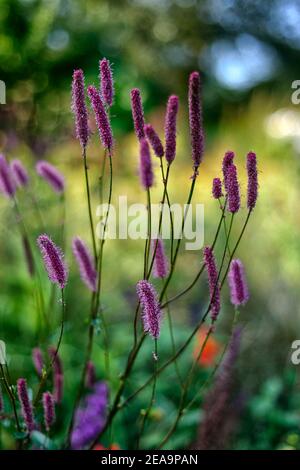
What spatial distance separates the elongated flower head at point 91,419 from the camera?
4.36ft

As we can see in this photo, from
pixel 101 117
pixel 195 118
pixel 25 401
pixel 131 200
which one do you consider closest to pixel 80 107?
pixel 101 117

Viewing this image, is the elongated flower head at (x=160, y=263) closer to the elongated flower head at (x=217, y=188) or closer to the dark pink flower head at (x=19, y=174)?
the elongated flower head at (x=217, y=188)

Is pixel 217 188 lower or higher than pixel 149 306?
higher

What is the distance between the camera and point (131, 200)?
11.2ft

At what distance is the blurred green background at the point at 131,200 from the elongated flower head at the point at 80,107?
0.28ft

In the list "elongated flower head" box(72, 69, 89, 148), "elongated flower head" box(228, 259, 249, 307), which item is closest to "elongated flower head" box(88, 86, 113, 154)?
"elongated flower head" box(72, 69, 89, 148)

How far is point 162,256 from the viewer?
936 millimetres

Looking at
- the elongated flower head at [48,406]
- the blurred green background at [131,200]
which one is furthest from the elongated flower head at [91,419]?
the elongated flower head at [48,406]

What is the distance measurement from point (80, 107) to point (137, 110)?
78 millimetres

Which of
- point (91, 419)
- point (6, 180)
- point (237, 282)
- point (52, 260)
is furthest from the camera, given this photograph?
point (91, 419)

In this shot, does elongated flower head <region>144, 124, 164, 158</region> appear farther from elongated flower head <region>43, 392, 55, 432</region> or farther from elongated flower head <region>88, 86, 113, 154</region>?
elongated flower head <region>43, 392, 55, 432</region>

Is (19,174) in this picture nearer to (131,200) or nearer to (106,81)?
(106,81)

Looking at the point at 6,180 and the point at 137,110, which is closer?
the point at 137,110

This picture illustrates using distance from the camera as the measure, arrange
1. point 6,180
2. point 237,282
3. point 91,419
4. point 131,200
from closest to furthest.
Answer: point 237,282 → point 6,180 → point 91,419 → point 131,200
